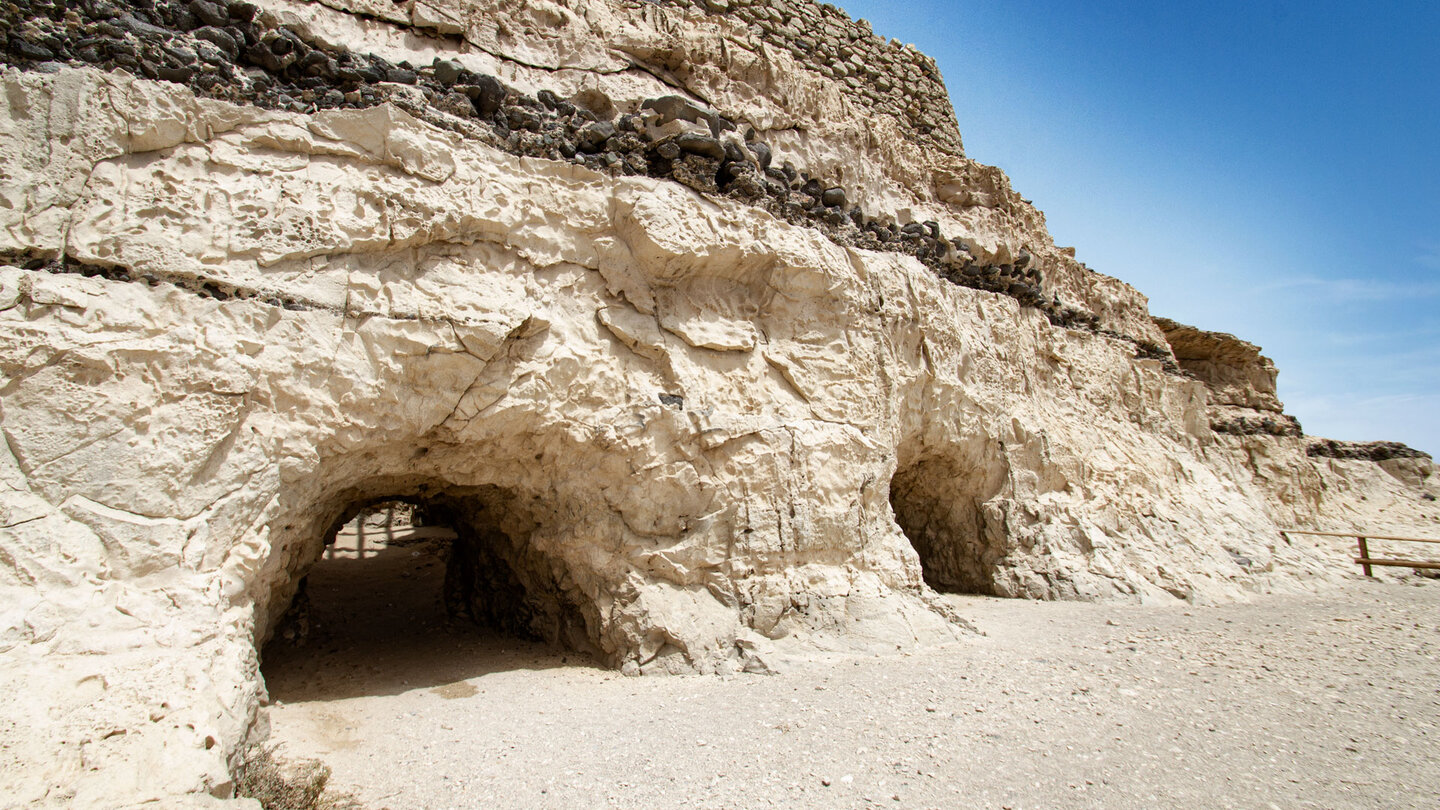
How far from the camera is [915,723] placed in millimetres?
3711

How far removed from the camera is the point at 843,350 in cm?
627

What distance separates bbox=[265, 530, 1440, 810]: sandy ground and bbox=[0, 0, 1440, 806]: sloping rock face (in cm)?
57

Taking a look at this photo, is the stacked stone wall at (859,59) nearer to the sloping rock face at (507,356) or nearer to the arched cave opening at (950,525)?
the sloping rock face at (507,356)

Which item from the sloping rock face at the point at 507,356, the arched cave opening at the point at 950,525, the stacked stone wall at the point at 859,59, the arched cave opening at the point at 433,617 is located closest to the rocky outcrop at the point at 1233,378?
the sloping rock face at the point at 507,356

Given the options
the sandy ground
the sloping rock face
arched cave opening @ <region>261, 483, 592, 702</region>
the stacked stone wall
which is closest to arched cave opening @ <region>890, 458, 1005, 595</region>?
the sloping rock face

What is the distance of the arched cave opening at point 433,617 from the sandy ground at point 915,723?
47 mm

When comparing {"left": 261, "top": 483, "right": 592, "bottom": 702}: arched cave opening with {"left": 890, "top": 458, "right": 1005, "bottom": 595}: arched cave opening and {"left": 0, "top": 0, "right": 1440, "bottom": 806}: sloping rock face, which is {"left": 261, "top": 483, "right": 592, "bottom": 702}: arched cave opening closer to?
{"left": 0, "top": 0, "right": 1440, "bottom": 806}: sloping rock face

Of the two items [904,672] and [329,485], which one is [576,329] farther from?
[904,672]

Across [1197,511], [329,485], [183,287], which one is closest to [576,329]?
[329,485]

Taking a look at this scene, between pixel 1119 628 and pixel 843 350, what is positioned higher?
pixel 843 350

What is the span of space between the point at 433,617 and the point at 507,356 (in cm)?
356

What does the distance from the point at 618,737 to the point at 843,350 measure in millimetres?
3820

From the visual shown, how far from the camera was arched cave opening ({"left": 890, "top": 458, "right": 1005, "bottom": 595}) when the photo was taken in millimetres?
7703

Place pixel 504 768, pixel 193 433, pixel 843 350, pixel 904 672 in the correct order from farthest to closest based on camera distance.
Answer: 1. pixel 843 350
2. pixel 904 672
3. pixel 193 433
4. pixel 504 768
